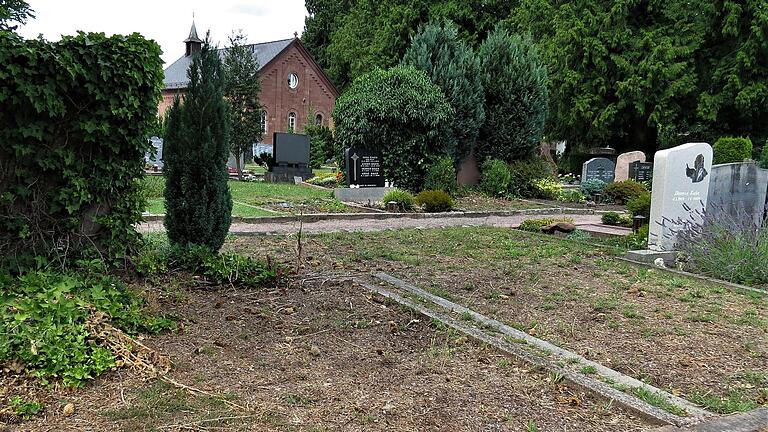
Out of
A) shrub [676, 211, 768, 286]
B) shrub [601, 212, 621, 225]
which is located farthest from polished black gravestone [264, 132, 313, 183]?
shrub [676, 211, 768, 286]

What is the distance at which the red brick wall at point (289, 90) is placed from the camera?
5034cm

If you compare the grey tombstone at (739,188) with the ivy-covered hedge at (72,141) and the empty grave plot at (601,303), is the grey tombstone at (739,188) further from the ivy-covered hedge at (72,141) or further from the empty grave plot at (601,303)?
the ivy-covered hedge at (72,141)

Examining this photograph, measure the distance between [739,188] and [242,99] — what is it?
23195mm

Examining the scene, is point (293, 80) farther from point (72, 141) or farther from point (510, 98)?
point (72, 141)

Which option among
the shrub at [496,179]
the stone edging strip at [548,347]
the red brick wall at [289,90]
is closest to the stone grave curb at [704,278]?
the stone edging strip at [548,347]

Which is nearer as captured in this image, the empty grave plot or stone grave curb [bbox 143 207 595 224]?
the empty grave plot

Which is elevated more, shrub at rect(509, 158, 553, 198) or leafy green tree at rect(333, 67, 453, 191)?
leafy green tree at rect(333, 67, 453, 191)

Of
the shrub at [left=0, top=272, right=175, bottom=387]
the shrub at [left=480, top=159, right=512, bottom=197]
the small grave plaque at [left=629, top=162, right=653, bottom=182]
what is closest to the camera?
the shrub at [left=0, top=272, right=175, bottom=387]

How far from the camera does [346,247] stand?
895cm

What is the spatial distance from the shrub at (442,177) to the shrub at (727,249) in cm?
1053

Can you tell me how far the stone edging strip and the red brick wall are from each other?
45.1 metres

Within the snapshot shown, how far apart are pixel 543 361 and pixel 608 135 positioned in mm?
28563

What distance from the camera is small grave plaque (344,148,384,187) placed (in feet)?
58.1

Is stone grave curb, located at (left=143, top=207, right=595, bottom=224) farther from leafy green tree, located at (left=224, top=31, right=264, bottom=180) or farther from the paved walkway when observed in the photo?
leafy green tree, located at (left=224, top=31, right=264, bottom=180)
